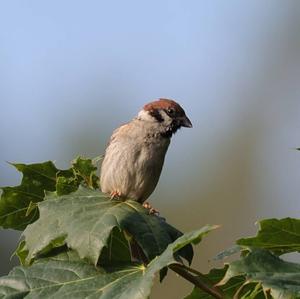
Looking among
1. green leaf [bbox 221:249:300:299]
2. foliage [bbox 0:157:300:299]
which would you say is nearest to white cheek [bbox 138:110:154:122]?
foliage [bbox 0:157:300:299]

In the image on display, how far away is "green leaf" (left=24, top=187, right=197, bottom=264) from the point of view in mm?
2256

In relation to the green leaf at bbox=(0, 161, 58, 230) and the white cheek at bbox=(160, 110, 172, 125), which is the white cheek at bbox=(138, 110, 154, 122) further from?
the green leaf at bbox=(0, 161, 58, 230)

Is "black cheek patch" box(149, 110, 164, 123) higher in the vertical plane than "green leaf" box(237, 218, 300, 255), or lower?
higher

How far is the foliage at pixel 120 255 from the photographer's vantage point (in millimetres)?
2031

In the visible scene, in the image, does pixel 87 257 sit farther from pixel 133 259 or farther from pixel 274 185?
pixel 274 185

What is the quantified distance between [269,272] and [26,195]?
38.8 inches

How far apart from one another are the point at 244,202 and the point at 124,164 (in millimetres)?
5610

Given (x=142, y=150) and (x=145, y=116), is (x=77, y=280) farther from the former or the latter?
(x=145, y=116)

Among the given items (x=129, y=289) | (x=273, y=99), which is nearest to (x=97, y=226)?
(x=129, y=289)

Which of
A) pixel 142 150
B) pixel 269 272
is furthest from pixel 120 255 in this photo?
pixel 142 150

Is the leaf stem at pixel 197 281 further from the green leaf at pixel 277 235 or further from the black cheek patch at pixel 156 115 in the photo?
the black cheek patch at pixel 156 115

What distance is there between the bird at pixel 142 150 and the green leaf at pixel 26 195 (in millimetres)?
613

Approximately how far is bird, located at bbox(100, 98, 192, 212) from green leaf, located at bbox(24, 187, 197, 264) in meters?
0.96

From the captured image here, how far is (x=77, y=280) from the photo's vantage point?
87.7 inches
